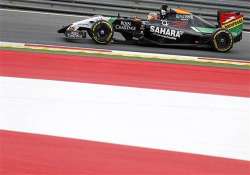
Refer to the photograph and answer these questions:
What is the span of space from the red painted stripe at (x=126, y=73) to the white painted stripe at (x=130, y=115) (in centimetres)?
46

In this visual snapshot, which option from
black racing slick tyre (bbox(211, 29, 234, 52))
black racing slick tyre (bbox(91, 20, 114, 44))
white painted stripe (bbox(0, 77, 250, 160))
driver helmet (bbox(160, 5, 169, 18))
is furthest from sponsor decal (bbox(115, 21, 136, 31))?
white painted stripe (bbox(0, 77, 250, 160))

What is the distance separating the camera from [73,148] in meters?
4.54

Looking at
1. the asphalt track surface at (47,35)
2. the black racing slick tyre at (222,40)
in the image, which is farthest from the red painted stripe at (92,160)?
A: the black racing slick tyre at (222,40)

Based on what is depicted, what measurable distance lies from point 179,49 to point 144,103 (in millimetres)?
Result: 6922

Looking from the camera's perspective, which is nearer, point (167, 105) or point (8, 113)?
point (8, 113)

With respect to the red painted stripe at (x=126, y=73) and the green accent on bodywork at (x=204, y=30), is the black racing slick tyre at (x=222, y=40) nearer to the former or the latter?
the green accent on bodywork at (x=204, y=30)

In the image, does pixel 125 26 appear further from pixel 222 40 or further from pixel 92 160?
pixel 92 160

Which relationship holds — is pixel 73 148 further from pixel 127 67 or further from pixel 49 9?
pixel 49 9

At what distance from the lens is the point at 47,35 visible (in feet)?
43.8

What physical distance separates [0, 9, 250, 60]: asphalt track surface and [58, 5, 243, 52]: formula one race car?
0.19m

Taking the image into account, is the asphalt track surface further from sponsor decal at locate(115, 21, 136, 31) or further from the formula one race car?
sponsor decal at locate(115, 21, 136, 31)

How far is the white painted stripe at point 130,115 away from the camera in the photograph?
5.00 meters

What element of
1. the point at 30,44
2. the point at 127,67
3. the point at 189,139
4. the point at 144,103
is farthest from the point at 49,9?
the point at 189,139

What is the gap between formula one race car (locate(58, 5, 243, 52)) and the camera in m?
12.4
